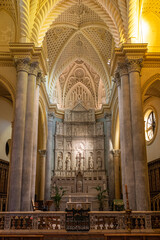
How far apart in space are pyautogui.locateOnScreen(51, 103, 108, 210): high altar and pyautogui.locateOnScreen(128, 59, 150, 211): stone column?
10.8m

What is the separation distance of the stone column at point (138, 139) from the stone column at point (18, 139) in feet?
19.3

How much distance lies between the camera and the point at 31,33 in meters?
16.6

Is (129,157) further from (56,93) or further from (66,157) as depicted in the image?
(56,93)

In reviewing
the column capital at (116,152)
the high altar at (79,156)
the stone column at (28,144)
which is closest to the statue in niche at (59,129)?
the high altar at (79,156)

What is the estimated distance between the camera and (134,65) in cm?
1550

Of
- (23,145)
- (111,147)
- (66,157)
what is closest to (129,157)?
(23,145)

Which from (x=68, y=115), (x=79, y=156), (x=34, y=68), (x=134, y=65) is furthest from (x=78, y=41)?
(x=134, y=65)

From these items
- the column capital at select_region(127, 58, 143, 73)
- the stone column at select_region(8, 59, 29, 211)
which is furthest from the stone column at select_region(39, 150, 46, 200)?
the column capital at select_region(127, 58, 143, 73)

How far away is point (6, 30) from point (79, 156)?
14.0 meters

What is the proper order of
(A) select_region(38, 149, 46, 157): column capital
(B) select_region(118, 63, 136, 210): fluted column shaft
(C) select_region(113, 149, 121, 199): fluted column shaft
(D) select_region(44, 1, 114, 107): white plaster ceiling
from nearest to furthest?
(B) select_region(118, 63, 136, 210): fluted column shaft < (D) select_region(44, 1, 114, 107): white plaster ceiling < (C) select_region(113, 149, 121, 199): fluted column shaft < (A) select_region(38, 149, 46, 157): column capital

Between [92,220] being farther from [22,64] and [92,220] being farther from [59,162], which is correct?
[59,162]

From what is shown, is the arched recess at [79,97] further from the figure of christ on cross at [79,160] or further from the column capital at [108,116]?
the figure of christ on cross at [79,160]

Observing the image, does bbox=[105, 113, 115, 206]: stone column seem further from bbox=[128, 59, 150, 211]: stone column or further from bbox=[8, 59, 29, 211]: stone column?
bbox=[8, 59, 29, 211]: stone column

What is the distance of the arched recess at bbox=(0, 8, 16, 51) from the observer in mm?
17203
